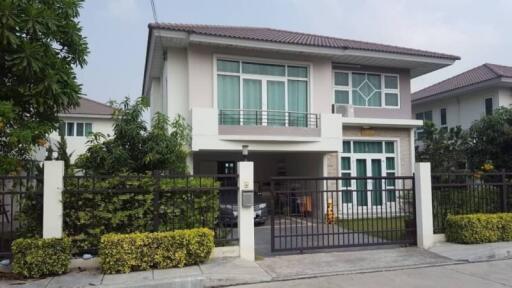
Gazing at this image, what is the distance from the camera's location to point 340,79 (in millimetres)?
17391

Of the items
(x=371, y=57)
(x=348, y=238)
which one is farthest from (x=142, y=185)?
(x=371, y=57)

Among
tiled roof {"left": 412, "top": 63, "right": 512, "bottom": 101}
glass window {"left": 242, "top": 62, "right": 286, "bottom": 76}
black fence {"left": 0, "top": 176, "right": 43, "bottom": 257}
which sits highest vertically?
tiled roof {"left": 412, "top": 63, "right": 512, "bottom": 101}

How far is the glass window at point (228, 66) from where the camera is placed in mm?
14943

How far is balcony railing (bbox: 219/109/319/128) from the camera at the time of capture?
583 inches

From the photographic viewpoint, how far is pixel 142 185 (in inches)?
337

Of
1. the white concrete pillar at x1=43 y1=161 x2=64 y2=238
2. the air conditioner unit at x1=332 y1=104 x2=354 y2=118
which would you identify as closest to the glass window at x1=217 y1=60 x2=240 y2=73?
the air conditioner unit at x1=332 y1=104 x2=354 y2=118

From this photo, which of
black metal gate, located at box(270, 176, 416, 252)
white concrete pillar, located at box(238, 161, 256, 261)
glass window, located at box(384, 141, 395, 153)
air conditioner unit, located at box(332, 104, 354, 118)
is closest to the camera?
white concrete pillar, located at box(238, 161, 256, 261)

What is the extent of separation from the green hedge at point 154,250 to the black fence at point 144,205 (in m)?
0.44

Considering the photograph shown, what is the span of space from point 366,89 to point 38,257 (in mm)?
13400

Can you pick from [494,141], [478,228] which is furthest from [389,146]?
[478,228]

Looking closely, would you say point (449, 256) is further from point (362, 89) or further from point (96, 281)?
point (362, 89)

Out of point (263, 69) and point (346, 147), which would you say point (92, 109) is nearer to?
point (263, 69)

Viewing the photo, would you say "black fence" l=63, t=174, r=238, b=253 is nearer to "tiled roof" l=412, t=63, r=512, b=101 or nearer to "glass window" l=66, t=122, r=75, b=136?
"tiled roof" l=412, t=63, r=512, b=101

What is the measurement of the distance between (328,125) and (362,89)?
9.99ft
